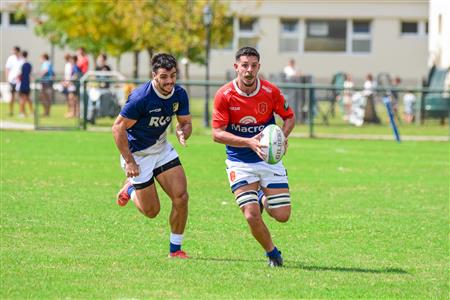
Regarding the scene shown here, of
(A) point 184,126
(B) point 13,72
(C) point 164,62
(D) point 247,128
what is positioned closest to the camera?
(C) point 164,62

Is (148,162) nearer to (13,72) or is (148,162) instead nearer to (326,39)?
(13,72)

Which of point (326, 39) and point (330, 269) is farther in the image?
point (326, 39)

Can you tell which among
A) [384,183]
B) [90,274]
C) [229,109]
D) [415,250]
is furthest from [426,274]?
[384,183]

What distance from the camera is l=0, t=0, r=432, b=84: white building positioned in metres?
60.9

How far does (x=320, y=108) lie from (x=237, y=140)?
23760mm

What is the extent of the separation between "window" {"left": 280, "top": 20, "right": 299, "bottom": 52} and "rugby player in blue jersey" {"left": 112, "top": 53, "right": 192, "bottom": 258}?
51217 millimetres

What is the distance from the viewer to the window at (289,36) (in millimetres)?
62344

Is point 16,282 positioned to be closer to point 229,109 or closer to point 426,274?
point 229,109

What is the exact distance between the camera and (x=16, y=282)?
9.43m

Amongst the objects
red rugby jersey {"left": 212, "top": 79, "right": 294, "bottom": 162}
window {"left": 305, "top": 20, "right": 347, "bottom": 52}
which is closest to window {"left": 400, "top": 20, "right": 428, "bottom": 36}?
window {"left": 305, "top": 20, "right": 347, "bottom": 52}

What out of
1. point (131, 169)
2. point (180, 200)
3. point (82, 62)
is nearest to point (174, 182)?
point (180, 200)

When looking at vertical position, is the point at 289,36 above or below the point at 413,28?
below

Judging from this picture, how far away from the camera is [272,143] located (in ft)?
34.5

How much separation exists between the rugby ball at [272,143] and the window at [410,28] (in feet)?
175
